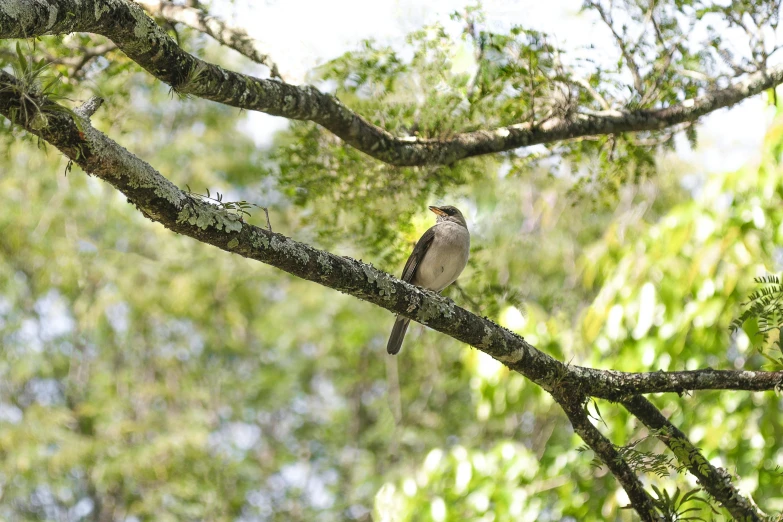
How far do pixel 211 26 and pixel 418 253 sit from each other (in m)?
2.11

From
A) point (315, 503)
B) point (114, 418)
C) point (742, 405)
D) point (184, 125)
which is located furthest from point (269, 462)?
point (742, 405)

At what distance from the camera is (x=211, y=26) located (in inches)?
177

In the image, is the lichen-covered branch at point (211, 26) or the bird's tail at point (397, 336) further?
the bird's tail at point (397, 336)

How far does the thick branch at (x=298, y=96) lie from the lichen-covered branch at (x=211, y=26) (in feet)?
2.78

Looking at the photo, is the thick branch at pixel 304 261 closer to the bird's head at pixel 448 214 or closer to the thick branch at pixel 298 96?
the thick branch at pixel 298 96

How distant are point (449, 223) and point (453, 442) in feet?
31.2

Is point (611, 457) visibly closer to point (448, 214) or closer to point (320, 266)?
point (320, 266)

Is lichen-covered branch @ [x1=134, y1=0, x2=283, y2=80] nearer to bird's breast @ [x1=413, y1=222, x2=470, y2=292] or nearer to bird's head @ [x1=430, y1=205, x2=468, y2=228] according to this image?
bird's breast @ [x1=413, y1=222, x2=470, y2=292]

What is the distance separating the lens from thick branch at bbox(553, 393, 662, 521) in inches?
125

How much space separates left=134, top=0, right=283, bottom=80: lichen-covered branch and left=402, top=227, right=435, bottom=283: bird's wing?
179cm

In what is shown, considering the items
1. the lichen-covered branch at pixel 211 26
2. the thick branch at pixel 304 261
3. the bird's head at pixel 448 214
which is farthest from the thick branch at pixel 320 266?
the bird's head at pixel 448 214

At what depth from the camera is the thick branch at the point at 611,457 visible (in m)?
3.19


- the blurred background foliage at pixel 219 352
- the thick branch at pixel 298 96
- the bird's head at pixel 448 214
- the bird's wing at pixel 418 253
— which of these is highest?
the blurred background foliage at pixel 219 352

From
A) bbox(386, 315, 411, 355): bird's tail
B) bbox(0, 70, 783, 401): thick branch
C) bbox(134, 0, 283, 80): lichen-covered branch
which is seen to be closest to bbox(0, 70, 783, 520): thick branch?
bbox(0, 70, 783, 401): thick branch
